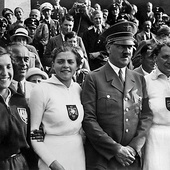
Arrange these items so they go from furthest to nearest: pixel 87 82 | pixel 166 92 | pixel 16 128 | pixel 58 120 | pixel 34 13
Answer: pixel 34 13 → pixel 166 92 → pixel 87 82 → pixel 58 120 → pixel 16 128

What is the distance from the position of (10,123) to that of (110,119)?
99 cm

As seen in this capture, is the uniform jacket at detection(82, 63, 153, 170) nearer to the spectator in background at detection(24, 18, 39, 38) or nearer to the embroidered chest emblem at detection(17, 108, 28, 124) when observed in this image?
the embroidered chest emblem at detection(17, 108, 28, 124)

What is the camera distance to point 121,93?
438cm

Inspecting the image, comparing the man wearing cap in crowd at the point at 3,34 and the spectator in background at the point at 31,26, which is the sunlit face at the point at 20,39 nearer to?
the man wearing cap in crowd at the point at 3,34

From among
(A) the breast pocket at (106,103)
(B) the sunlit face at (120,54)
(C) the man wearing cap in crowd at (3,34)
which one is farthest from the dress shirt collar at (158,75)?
(C) the man wearing cap in crowd at (3,34)

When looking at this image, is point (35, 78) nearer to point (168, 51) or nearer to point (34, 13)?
point (168, 51)

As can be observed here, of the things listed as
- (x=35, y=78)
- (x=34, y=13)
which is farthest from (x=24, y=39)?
(x=34, y=13)

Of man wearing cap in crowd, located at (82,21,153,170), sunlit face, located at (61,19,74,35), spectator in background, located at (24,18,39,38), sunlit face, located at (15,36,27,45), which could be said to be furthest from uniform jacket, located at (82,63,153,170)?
spectator in background, located at (24,18,39,38)

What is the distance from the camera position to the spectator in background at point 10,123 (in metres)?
3.74

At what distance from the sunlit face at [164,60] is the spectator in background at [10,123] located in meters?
1.53

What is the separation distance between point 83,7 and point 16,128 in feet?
23.8

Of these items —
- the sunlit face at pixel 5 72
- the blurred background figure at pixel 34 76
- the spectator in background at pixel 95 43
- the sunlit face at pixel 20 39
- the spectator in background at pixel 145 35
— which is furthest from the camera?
the spectator in background at pixel 145 35

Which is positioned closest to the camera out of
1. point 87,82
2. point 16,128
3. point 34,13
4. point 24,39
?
point 16,128

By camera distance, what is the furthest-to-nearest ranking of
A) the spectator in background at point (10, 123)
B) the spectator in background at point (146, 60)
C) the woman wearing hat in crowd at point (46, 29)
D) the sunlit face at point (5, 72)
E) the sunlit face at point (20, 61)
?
the woman wearing hat in crowd at point (46, 29) → the spectator in background at point (146, 60) → the sunlit face at point (20, 61) → the sunlit face at point (5, 72) → the spectator in background at point (10, 123)
